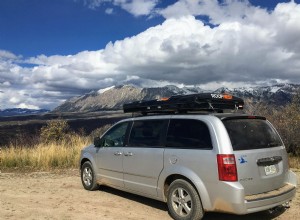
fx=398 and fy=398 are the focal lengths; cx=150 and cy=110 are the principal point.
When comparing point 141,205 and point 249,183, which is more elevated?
point 249,183

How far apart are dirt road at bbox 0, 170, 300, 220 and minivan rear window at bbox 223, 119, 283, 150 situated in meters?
1.34

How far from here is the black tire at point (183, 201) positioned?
592 cm

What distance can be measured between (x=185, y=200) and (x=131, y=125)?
2.08 m

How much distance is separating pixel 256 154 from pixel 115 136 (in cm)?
320

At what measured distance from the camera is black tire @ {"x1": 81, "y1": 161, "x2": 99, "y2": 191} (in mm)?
8617

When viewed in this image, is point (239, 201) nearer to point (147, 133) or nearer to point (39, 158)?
point (147, 133)

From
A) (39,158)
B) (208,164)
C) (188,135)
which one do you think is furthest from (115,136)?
(39,158)

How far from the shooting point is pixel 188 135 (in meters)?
6.31

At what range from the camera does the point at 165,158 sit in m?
6.50

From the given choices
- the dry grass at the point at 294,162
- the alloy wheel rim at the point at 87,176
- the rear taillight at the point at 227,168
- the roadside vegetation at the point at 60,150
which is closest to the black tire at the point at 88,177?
the alloy wheel rim at the point at 87,176

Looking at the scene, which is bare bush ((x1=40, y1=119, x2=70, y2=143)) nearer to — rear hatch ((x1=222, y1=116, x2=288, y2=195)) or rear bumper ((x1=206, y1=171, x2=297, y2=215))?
rear hatch ((x1=222, y1=116, x2=288, y2=195))

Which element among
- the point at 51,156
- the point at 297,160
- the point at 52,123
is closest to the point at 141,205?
the point at 51,156

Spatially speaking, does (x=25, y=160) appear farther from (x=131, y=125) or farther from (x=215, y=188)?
(x=215, y=188)

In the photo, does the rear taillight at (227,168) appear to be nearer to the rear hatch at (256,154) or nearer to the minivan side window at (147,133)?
the rear hatch at (256,154)
